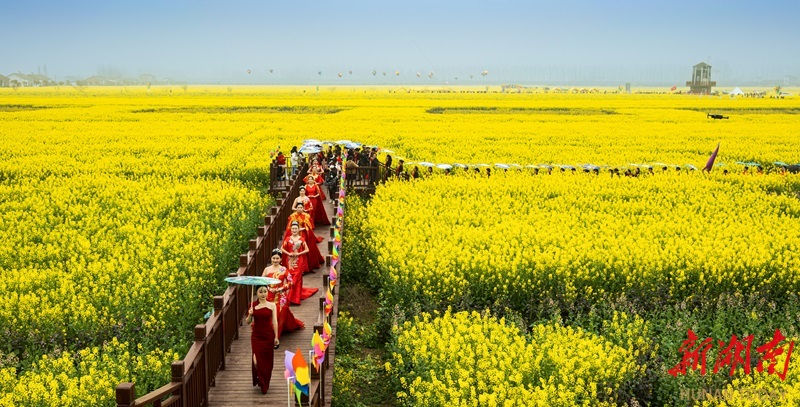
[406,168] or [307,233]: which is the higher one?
[307,233]

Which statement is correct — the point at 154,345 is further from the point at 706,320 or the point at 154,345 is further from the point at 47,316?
the point at 706,320

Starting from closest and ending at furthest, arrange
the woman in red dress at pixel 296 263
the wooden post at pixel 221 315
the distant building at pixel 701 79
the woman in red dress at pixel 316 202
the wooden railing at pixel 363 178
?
the wooden post at pixel 221 315, the woman in red dress at pixel 296 263, the woman in red dress at pixel 316 202, the wooden railing at pixel 363 178, the distant building at pixel 701 79

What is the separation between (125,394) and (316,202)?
37.6 ft

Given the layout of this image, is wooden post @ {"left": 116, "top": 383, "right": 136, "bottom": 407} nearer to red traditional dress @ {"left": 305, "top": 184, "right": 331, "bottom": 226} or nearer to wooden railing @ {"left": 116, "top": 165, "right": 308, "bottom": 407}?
wooden railing @ {"left": 116, "top": 165, "right": 308, "bottom": 407}

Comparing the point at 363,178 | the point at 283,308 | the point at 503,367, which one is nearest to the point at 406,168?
the point at 363,178

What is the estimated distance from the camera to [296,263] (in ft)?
40.1

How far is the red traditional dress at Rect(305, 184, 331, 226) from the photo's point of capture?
18.0 m

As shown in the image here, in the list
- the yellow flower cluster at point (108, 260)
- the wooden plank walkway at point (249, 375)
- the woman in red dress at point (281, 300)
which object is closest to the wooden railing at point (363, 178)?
the yellow flower cluster at point (108, 260)

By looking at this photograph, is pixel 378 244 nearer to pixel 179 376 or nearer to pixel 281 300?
pixel 281 300

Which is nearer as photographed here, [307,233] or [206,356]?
[206,356]

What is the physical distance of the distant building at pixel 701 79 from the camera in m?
154

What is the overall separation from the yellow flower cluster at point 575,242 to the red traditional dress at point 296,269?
2.17m

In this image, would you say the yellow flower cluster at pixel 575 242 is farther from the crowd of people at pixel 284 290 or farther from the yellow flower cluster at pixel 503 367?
the yellow flower cluster at pixel 503 367

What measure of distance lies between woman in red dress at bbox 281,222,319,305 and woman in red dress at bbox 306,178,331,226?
4997 millimetres
